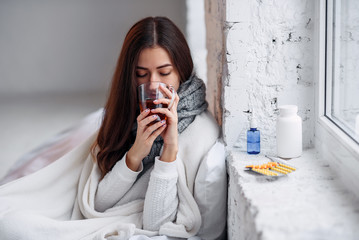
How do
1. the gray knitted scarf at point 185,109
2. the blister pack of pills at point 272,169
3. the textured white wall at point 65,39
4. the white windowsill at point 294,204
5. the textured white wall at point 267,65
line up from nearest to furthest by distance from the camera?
the white windowsill at point 294,204, the blister pack of pills at point 272,169, the textured white wall at point 267,65, the gray knitted scarf at point 185,109, the textured white wall at point 65,39

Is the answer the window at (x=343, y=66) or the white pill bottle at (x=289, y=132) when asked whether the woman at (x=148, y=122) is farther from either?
the window at (x=343, y=66)

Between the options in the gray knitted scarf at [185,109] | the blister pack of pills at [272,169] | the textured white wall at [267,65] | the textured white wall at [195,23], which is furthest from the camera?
the textured white wall at [195,23]

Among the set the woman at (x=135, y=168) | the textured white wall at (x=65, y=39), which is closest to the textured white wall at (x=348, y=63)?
the woman at (x=135, y=168)

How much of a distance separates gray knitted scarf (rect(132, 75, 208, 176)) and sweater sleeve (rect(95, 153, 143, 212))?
0.27ft

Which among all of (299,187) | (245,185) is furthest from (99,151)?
(299,187)

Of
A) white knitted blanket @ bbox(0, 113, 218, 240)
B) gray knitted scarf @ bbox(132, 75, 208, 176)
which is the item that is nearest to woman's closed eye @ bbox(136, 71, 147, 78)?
gray knitted scarf @ bbox(132, 75, 208, 176)

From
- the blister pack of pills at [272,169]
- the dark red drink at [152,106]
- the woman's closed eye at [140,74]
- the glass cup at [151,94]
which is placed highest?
the woman's closed eye at [140,74]

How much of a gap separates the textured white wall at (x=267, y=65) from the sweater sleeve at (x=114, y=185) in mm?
375

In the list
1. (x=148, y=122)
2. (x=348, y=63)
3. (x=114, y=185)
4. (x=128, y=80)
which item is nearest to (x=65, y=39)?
(x=128, y=80)

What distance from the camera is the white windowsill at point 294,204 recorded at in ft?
3.05

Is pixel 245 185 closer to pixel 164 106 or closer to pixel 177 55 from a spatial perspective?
pixel 164 106

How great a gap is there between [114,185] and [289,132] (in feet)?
2.06

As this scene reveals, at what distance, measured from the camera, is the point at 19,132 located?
14.2 feet

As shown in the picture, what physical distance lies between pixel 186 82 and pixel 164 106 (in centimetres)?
26
